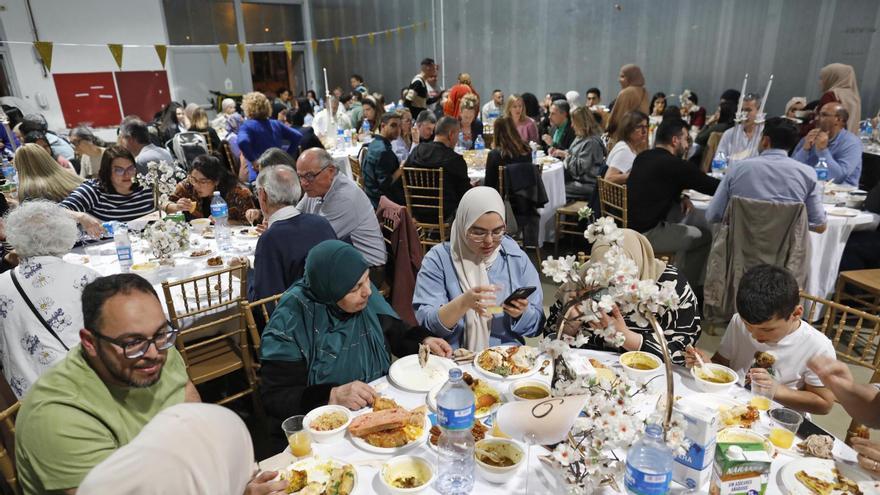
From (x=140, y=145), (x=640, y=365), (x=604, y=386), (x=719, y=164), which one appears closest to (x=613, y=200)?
(x=719, y=164)

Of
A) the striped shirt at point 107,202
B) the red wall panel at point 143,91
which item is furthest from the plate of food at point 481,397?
the red wall panel at point 143,91

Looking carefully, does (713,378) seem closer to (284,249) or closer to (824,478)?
(824,478)

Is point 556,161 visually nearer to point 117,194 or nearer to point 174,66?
point 117,194

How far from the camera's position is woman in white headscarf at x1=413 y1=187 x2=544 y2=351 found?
2.50 meters

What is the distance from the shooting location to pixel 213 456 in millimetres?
763

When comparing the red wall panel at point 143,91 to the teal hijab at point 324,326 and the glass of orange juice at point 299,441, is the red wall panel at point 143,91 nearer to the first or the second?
the teal hijab at point 324,326

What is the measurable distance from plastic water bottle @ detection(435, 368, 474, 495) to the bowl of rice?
36cm

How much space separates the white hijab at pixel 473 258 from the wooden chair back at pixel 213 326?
1.25 meters

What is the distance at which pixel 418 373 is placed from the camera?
2.09 m

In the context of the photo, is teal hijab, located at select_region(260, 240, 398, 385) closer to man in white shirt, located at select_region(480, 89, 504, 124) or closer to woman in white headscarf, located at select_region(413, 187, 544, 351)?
woman in white headscarf, located at select_region(413, 187, 544, 351)

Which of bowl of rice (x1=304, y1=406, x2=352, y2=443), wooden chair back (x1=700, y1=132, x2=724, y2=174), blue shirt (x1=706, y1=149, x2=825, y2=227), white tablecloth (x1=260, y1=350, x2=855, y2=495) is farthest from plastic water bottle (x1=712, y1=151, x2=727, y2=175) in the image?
bowl of rice (x1=304, y1=406, x2=352, y2=443)

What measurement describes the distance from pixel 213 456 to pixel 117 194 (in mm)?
4195

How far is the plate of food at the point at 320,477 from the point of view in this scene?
4.78ft

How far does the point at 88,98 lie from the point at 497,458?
13865 millimetres
